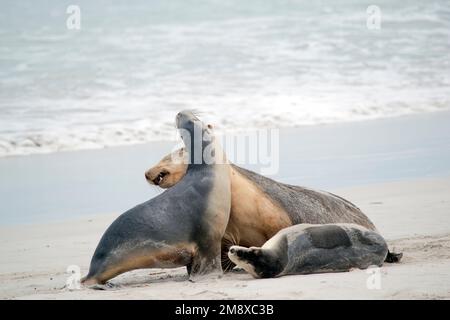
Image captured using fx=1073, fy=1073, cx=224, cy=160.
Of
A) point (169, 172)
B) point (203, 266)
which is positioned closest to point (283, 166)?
point (169, 172)

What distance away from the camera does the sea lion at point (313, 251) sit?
249 inches

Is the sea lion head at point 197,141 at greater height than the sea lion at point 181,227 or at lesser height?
greater

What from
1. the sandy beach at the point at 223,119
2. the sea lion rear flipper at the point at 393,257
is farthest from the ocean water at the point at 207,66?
the sea lion rear flipper at the point at 393,257

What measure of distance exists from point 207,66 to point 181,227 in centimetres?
1345

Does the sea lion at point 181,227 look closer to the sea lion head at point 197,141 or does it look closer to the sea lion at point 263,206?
the sea lion head at point 197,141

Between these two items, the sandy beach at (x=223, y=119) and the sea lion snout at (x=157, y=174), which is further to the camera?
the sea lion snout at (x=157, y=174)

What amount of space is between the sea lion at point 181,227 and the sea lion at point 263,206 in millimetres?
199

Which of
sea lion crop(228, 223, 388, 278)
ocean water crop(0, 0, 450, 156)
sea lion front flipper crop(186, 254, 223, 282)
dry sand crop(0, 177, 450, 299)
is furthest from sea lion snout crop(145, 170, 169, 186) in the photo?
ocean water crop(0, 0, 450, 156)

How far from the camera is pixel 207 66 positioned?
1988 cm

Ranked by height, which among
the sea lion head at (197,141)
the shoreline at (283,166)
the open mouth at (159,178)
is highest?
the sea lion head at (197,141)

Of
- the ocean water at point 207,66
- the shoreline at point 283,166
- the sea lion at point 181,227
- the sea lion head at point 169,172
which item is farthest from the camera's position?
the ocean water at point 207,66

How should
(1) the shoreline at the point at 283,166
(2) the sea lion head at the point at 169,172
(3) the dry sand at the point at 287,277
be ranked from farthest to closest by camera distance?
(1) the shoreline at the point at 283,166
(2) the sea lion head at the point at 169,172
(3) the dry sand at the point at 287,277
